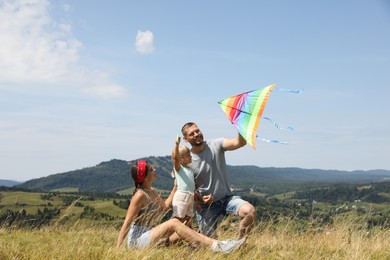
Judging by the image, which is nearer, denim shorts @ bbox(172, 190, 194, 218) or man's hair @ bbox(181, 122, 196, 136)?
denim shorts @ bbox(172, 190, 194, 218)

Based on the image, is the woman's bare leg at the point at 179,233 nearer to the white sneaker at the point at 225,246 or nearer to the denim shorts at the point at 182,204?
the white sneaker at the point at 225,246

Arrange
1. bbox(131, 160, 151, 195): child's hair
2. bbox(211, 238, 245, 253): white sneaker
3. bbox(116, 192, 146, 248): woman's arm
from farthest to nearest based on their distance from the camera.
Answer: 1. bbox(131, 160, 151, 195): child's hair
2. bbox(116, 192, 146, 248): woman's arm
3. bbox(211, 238, 245, 253): white sneaker

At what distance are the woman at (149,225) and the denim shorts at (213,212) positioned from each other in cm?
79

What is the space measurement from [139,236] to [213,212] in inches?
56.6

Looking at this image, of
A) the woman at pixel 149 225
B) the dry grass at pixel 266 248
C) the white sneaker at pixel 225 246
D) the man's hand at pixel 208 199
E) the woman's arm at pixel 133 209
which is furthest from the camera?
the man's hand at pixel 208 199

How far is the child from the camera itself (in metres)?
5.93

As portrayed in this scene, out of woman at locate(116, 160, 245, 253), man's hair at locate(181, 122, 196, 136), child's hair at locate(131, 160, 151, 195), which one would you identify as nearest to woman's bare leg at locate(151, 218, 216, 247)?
woman at locate(116, 160, 245, 253)

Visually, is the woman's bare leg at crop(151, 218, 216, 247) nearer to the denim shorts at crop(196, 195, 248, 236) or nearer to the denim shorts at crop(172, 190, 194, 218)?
the denim shorts at crop(172, 190, 194, 218)

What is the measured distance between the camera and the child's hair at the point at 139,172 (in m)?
5.84

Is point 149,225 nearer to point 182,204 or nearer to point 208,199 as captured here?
point 182,204

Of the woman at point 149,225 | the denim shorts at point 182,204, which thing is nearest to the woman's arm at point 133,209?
the woman at point 149,225

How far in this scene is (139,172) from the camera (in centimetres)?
584

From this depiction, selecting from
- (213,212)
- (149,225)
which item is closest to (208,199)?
(213,212)

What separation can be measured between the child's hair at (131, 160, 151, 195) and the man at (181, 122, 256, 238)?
36.2 inches
